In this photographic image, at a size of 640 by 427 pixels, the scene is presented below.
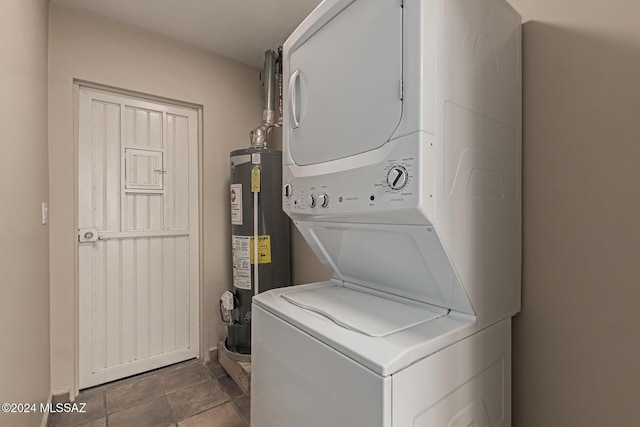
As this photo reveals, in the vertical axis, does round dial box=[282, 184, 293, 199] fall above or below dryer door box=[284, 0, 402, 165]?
below

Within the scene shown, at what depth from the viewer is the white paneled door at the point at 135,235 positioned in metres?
2.17

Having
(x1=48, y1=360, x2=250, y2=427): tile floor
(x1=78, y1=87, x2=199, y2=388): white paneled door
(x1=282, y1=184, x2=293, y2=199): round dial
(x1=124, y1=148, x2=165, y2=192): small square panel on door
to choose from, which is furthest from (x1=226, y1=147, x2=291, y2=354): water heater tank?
(x1=282, y1=184, x2=293, y2=199): round dial

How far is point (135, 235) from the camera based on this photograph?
2.33m

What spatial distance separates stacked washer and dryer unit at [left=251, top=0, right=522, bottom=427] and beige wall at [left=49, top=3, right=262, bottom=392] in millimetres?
1597

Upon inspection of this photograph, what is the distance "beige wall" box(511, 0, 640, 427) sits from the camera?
0.87m

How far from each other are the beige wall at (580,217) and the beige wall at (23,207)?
1.90m

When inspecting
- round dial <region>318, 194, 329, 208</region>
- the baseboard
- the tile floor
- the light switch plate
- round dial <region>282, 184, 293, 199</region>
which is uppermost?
round dial <region>282, 184, 293, 199</region>

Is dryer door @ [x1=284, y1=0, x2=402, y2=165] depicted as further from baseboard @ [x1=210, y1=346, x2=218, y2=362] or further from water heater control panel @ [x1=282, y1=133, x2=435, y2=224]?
baseboard @ [x1=210, y1=346, x2=218, y2=362]

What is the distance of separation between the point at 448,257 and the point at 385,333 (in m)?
0.28

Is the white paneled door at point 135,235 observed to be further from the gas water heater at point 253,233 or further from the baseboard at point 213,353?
the gas water heater at point 253,233

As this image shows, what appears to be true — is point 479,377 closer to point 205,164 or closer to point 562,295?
point 562,295

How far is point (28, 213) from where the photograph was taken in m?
1.42

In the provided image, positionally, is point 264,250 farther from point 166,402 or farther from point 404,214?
point 404,214

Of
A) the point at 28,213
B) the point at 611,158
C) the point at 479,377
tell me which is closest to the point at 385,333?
the point at 479,377
